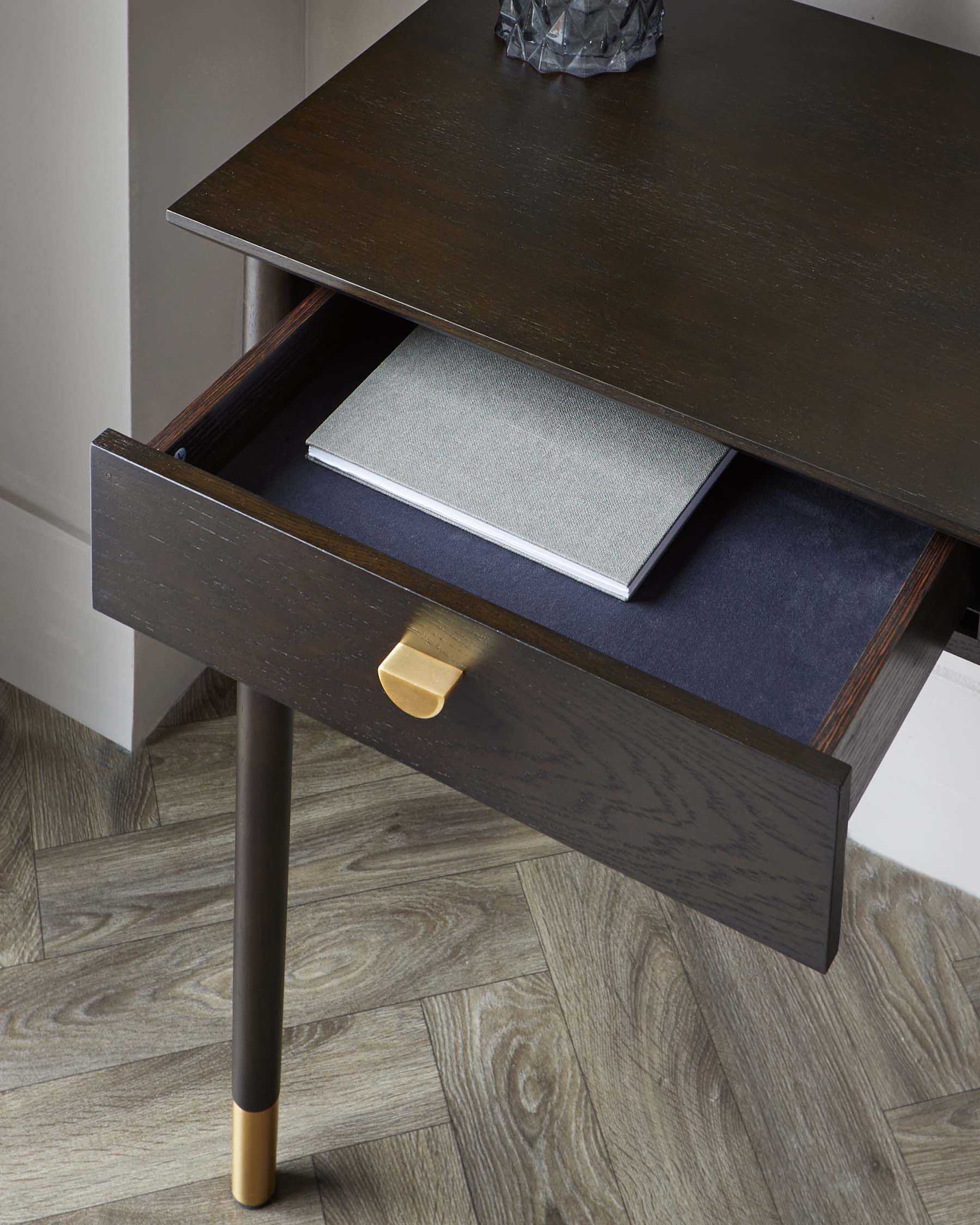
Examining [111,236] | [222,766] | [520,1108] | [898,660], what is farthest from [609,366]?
[222,766]

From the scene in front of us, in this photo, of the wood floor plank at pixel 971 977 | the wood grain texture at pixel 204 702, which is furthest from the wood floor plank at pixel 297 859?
the wood floor plank at pixel 971 977

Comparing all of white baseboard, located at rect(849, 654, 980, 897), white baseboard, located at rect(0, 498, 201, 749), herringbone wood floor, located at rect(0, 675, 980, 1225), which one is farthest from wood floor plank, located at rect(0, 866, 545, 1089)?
white baseboard, located at rect(849, 654, 980, 897)

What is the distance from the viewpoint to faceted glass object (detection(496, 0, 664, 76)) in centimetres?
81

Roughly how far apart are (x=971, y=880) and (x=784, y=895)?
0.81m

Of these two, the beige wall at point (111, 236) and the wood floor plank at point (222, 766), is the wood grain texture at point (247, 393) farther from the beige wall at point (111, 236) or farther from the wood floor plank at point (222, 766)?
the wood floor plank at point (222, 766)

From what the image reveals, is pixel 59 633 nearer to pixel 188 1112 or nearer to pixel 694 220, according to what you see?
pixel 188 1112

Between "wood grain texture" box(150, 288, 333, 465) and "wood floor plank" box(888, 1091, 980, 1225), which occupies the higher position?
"wood grain texture" box(150, 288, 333, 465)

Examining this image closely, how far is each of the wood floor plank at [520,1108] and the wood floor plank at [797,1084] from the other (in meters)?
0.13

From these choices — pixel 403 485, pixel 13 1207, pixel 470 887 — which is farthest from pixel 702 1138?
pixel 403 485

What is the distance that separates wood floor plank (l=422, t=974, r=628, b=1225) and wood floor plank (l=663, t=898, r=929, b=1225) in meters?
0.13

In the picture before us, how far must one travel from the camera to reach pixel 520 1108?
1.14m

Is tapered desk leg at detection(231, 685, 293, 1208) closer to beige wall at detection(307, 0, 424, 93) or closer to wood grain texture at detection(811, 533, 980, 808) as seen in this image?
wood grain texture at detection(811, 533, 980, 808)

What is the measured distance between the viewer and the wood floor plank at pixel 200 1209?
1063mm

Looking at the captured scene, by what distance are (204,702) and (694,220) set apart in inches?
33.7
